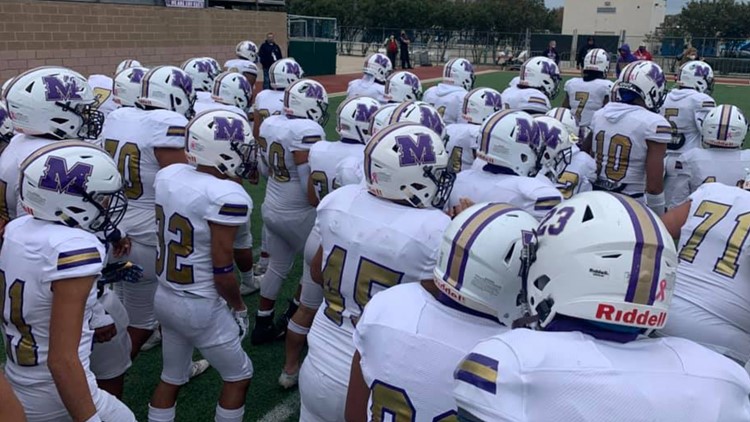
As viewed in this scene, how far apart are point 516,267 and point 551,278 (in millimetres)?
376

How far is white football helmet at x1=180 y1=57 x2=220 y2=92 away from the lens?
7934 mm

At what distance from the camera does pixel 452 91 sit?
8508 millimetres

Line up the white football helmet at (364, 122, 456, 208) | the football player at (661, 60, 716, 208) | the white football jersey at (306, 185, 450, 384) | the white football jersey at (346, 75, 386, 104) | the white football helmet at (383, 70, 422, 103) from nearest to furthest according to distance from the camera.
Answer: the white football jersey at (306, 185, 450, 384) < the white football helmet at (364, 122, 456, 208) < the football player at (661, 60, 716, 208) < the white football helmet at (383, 70, 422, 103) < the white football jersey at (346, 75, 386, 104)

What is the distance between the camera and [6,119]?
5.06 m

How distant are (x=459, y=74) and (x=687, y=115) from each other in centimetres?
299

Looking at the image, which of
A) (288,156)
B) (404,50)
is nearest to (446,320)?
(288,156)

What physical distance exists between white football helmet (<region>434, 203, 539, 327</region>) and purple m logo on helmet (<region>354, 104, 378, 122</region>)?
10.4ft

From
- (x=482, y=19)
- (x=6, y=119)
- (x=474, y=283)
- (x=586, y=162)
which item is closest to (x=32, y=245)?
(x=474, y=283)

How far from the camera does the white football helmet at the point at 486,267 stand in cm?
214

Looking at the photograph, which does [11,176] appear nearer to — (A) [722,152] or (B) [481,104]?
(B) [481,104]

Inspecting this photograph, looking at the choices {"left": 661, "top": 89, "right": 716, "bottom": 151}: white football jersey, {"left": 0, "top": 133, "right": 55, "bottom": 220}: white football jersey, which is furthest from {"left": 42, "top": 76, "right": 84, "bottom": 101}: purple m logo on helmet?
{"left": 661, "top": 89, "right": 716, "bottom": 151}: white football jersey

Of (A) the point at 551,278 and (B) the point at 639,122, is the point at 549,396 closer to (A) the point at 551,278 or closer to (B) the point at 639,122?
(A) the point at 551,278

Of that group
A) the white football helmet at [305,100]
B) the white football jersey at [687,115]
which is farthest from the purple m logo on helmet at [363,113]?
the white football jersey at [687,115]

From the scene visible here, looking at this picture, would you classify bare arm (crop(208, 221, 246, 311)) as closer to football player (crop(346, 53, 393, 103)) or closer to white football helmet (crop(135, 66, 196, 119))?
white football helmet (crop(135, 66, 196, 119))
